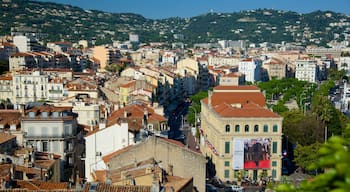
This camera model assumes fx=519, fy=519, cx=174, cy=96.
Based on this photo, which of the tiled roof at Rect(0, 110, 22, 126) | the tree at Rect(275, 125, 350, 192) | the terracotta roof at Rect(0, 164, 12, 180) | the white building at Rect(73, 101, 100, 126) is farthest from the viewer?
the white building at Rect(73, 101, 100, 126)

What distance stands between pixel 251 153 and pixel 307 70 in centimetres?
11629

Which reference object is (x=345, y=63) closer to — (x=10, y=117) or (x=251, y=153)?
(x=251, y=153)

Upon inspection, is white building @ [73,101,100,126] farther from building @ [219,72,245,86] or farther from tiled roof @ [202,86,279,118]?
building @ [219,72,245,86]

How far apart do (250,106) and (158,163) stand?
25.1 metres

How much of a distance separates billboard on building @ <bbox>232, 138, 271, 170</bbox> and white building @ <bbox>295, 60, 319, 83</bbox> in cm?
11460

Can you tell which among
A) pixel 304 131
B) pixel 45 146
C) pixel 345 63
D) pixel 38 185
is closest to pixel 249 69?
pixel 345 63

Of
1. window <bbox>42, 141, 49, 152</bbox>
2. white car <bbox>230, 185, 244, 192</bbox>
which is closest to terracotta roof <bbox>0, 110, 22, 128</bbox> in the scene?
window <bbox>42, 141, 49, 152</bbox>

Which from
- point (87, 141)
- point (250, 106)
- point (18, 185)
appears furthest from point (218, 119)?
point (18, 185)

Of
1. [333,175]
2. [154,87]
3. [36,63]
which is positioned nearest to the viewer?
[333,175]

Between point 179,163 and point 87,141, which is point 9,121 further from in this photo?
point 179,163

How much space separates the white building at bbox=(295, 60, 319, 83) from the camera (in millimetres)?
160375

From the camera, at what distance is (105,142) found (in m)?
37.4

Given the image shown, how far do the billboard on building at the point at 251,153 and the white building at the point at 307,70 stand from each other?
11460cm

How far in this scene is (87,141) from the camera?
124 ft
